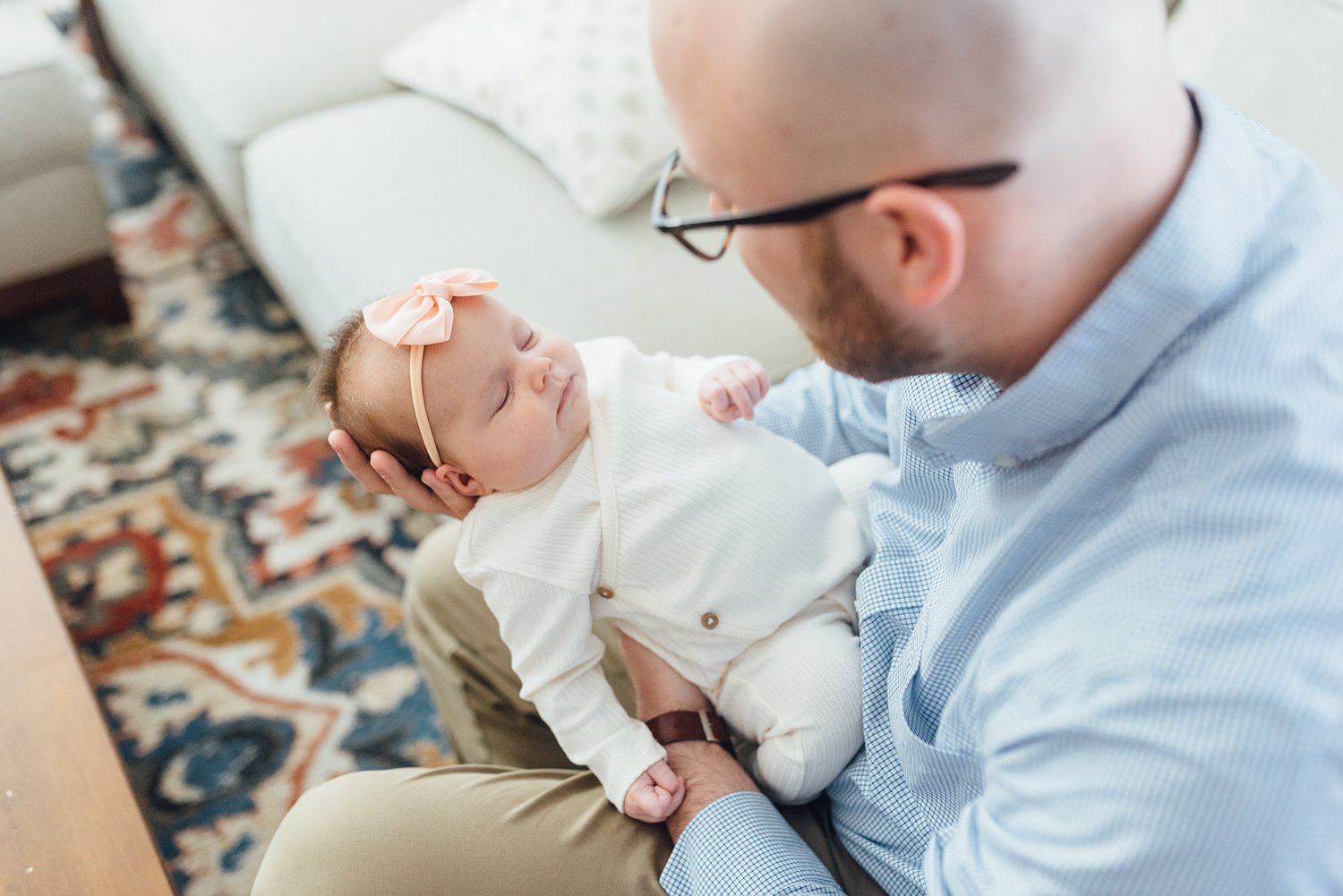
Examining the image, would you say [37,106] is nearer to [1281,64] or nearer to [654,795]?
[654,795]

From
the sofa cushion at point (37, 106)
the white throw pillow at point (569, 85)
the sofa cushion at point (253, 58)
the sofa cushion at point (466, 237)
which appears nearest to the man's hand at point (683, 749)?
the sofa cushion at point (466, 237)

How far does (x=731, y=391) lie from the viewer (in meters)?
1.04

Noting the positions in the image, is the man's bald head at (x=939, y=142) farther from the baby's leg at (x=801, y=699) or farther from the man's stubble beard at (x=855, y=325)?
the baby's leg at (x=801, y=699)

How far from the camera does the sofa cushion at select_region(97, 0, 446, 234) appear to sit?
1832mm

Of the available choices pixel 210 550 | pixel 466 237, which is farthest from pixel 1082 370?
pixel 210 550

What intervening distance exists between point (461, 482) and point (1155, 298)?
61 centimetres

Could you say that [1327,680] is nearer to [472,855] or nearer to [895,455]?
[895,455]

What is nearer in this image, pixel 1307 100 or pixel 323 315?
pixel 1307 100

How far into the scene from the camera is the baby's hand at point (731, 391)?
1041mm

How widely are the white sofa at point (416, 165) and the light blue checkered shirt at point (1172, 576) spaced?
488mm

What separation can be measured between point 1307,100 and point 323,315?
1320 mm

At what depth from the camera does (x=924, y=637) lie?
822 mm

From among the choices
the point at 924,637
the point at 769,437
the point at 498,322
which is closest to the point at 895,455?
the point at 769,437

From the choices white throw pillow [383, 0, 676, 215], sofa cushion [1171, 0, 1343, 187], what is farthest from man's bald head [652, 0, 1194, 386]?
white throw pillow [383, 0, 676, 215]
